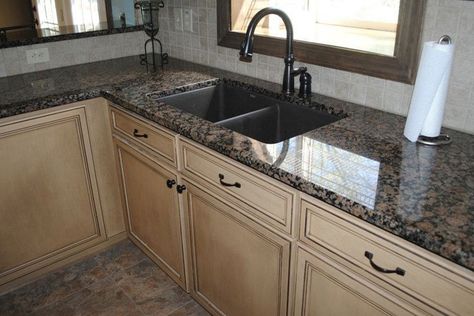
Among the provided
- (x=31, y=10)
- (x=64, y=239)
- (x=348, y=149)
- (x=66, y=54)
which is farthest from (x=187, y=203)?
(x=31, y=10)

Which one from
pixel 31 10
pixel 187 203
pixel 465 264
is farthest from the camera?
pixel 31 10

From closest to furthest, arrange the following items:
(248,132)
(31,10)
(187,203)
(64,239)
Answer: (187,203), (248,132), (64,239), (31,10)

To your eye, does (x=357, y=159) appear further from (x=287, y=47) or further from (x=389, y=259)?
(x=287, y=47)

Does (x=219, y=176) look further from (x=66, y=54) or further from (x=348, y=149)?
(x=66, y=54)

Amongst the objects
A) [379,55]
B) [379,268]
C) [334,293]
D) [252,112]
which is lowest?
[334,293]

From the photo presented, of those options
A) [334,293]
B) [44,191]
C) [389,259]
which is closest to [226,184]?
[334,293]

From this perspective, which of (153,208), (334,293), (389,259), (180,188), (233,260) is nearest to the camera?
(389,259)

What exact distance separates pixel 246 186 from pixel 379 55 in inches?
28.3

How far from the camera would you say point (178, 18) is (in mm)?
2449

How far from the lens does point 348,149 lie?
133cm

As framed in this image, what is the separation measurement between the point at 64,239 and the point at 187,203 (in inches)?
32.9

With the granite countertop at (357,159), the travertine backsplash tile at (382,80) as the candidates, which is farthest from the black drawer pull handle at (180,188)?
the travertine backsplash tile at (382,80)

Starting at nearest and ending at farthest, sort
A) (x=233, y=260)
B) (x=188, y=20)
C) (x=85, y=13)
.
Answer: (x=233, y=260) → (x=188, y=20) → (x=85, y=13)

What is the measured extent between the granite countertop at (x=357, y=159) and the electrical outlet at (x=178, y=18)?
550mm
